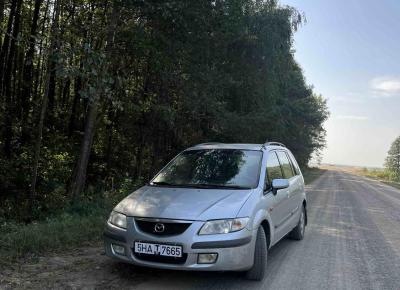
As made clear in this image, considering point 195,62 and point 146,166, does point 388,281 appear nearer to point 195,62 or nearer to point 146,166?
point 195,62

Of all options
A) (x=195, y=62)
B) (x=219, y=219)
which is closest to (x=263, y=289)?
(x=219, y=219)

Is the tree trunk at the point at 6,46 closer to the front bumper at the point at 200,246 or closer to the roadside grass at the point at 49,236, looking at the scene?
the roadside grass at the point at 49,236

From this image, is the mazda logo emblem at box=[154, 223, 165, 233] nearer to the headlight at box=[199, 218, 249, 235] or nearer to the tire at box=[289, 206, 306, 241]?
the headlight at box=[199, 218, 249, 235]

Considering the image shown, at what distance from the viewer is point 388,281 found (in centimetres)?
589

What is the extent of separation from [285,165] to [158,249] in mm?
3659

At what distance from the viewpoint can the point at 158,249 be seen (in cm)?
495

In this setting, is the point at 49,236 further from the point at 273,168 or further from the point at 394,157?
the point at 394,157

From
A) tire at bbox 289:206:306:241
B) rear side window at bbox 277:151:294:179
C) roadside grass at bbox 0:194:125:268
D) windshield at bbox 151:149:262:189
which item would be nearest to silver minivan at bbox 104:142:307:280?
windshield at bbox 151:149:262:189

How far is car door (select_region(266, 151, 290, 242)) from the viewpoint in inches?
245

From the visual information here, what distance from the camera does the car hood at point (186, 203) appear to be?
504 cm

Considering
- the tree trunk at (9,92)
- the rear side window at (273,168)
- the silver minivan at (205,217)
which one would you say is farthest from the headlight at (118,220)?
the tree trunk at (9,92)

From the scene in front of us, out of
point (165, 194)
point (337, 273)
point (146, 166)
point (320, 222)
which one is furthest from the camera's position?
point (146, 166)

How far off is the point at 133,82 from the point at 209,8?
397 centimetres

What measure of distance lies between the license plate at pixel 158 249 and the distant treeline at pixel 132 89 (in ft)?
20.1
